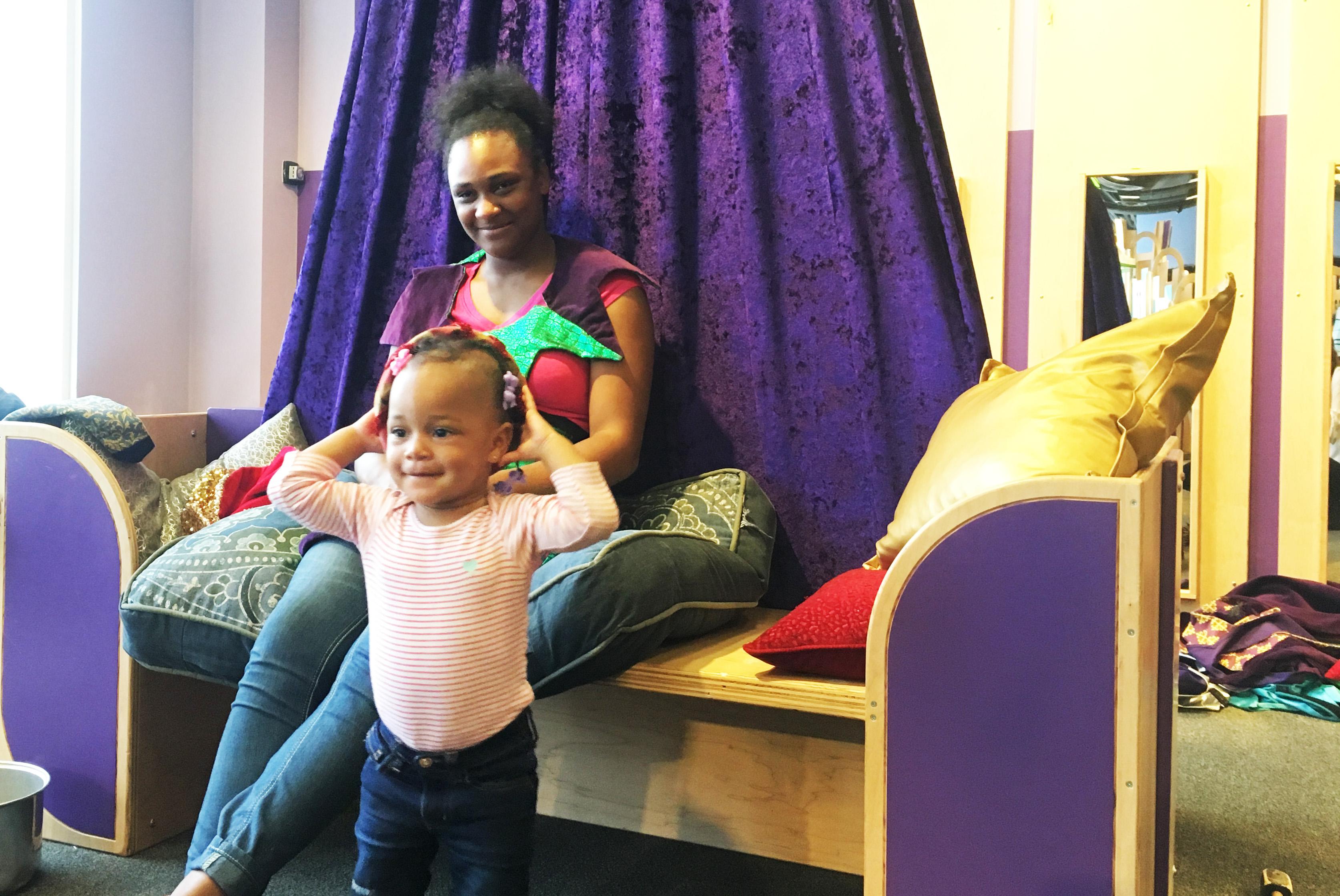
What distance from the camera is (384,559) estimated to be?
1130 millimetres

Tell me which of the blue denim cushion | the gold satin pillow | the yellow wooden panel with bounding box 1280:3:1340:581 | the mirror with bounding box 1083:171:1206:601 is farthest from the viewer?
the mirror with bounding box 1083:171:1206:601

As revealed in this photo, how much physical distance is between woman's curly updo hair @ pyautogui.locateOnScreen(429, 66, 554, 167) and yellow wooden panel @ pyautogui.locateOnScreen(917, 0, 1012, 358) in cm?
184

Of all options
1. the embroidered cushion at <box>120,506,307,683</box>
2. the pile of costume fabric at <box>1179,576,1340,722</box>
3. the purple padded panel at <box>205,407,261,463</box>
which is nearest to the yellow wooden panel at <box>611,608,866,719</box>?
the embroidered cushion at <box>120,506,307,683</box>

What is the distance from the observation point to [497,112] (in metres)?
1.64

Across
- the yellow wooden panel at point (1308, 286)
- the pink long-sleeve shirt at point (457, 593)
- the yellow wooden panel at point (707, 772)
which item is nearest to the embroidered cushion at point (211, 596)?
the pink long-sleeve shirt at point (457, 593)

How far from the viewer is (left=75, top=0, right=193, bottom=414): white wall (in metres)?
2.85

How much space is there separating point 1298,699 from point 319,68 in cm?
310

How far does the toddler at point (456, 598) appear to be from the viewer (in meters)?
Answer: 1.07

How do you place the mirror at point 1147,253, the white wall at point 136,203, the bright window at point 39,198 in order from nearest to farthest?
1. the bright window at point 39,198
2. the white wall at point 136,203
3. the mirror at point 1147,253

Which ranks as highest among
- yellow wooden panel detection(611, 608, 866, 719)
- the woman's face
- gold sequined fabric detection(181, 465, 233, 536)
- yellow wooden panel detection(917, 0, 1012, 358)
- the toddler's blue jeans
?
yellow wooden panel detection(917, 0, 1012, 358)

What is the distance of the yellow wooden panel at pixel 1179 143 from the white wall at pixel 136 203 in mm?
2508

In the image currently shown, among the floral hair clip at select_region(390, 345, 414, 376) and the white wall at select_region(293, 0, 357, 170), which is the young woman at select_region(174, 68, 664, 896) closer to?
the floral hair clip at select_region(390, 345, 414, 376)

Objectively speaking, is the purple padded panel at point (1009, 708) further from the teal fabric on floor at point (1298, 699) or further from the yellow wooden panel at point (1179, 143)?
the yellow wooden panel at point (1179, 143)

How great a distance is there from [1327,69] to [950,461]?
2491 mm
